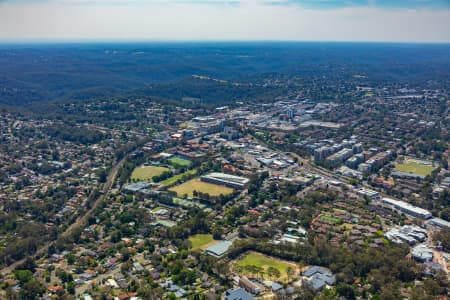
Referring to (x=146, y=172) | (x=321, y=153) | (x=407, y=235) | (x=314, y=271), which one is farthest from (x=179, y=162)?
(x=407, y=235)

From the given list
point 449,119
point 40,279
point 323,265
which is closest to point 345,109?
point 449,119

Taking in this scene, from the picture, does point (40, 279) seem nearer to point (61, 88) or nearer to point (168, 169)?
point (168, 169)

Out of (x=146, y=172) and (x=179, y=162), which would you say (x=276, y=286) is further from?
(x=179, y=162)

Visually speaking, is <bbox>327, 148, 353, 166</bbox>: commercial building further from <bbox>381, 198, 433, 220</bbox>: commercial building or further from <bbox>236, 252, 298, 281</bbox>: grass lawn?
<bbox>236, 252, 298, 281</bbox>: grass lawn

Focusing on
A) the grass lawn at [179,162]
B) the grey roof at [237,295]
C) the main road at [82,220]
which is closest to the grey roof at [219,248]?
the grey roof at [237,295]

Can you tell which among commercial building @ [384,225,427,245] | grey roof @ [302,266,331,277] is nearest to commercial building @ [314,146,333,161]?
commercial building @ [384,225,427,245]

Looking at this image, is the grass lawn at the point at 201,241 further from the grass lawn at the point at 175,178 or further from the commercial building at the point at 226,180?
the grass lawn at the point at 175,178
